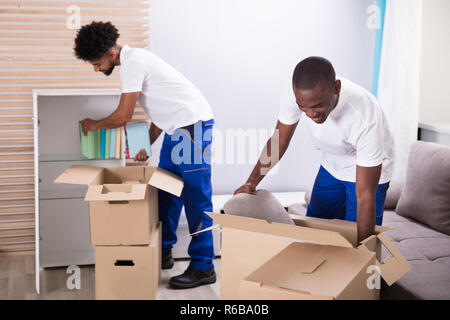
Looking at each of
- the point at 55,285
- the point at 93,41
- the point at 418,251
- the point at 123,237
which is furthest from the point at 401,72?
the point at 55,285

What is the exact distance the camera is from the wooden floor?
123 inches

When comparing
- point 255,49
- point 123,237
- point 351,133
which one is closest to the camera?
point 351,133

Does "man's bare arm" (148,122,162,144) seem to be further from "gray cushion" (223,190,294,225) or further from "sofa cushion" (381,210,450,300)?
"sofa cushion" (381,210,450,300)

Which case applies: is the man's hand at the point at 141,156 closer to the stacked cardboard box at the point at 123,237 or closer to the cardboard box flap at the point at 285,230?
the stacked cardboard box at the point at 123,237

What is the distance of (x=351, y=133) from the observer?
231 centimetres

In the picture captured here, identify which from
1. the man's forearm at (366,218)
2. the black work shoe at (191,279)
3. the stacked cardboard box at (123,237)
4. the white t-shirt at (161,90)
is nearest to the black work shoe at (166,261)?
the black work shoe at (191,279)

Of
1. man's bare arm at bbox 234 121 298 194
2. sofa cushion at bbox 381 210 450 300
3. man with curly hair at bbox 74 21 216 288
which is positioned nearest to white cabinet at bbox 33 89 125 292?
man with curly hair at bbox 74 21 216 288

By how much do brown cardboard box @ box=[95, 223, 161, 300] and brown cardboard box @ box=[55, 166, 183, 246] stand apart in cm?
4

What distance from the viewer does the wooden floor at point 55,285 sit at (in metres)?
3.13

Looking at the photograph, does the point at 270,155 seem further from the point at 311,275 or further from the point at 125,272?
the point at 125,272

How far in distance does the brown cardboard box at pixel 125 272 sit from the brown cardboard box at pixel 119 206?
0.04m

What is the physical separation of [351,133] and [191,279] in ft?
4.72
